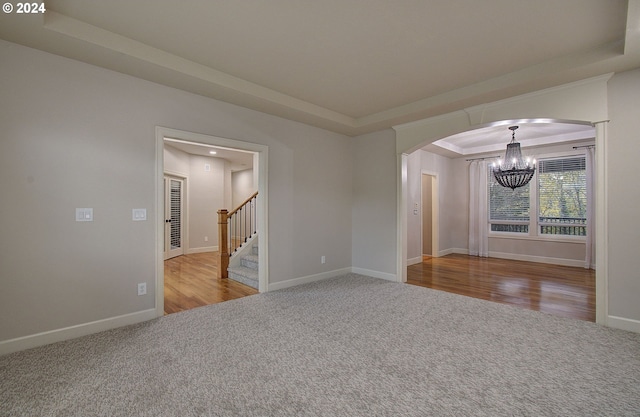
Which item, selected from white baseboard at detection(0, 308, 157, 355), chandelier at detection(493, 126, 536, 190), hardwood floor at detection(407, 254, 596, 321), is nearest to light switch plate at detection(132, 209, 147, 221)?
white baseboard at detection(0, 308, 157, 355)

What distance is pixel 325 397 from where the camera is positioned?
1.89 meters

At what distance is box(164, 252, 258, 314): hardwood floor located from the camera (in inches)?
149

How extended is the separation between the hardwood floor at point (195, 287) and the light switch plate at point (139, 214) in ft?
3.88

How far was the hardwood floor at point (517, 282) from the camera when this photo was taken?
373 cm

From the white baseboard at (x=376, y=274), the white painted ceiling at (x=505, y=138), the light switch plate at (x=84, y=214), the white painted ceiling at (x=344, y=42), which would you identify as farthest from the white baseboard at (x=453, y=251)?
the light switch plate at (x=84, y=214)

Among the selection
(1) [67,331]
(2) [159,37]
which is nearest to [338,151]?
(2) [159,37]

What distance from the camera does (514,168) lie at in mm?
5223

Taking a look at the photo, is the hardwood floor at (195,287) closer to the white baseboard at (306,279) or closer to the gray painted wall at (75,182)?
the white baseboard at (306,279)

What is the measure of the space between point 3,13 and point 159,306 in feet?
9.32

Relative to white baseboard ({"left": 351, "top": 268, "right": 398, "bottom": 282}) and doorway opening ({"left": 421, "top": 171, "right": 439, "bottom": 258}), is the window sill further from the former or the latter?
white baseboard ({"left": 351, "top": 268, "right": 398, "bottom": 282})

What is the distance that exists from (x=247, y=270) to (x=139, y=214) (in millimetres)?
2268

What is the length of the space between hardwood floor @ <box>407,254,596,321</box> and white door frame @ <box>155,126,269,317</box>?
99.3 inches

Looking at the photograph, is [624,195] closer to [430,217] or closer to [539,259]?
[539,259]

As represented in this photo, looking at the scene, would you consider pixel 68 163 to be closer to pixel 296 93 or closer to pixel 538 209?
pixel 296 93
